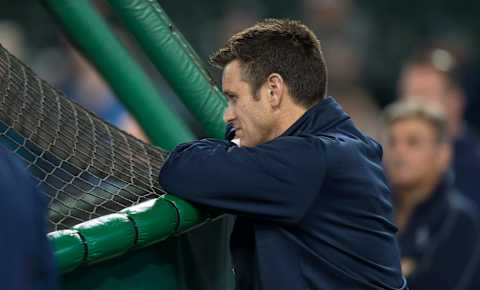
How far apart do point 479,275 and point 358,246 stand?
9.45 ft

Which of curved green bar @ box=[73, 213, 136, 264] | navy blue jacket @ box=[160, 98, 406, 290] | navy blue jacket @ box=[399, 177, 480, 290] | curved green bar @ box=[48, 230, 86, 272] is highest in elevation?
curved green bar @ box=[48, 230, 86, 272]

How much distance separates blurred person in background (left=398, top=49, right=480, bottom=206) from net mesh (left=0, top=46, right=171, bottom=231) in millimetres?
3756

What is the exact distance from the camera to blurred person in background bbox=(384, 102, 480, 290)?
568 centimetres

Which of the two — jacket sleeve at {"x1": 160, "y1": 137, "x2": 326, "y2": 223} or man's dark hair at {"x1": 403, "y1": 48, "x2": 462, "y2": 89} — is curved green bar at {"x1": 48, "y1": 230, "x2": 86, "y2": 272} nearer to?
jacket sleeve at {"x1": 160, "y1": 137, "x2": 326, "y2": 223}

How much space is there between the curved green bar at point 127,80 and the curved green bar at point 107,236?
0.99 meters

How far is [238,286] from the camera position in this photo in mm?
3025

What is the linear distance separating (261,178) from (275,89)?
0.29 metres

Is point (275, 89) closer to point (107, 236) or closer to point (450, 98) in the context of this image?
point (107, 236)

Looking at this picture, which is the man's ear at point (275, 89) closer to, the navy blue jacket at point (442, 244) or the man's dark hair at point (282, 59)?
the man's dark hair at point (282, 59)

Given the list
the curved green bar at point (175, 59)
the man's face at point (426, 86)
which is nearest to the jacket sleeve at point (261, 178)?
the curved green bar at point (175, 59)

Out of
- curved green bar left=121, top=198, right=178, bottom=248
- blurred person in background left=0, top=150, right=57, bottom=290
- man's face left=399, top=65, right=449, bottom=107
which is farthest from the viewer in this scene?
man's face left=399, top=65, right=449, bottom=107

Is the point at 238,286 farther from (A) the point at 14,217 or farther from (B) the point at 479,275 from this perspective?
(B) the point at 479,275

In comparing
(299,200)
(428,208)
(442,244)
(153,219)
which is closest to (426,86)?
(428,208)

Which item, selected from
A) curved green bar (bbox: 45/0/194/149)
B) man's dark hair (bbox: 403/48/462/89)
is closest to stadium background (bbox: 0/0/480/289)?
man's dark hair (bbox: 403/48/462/89)
